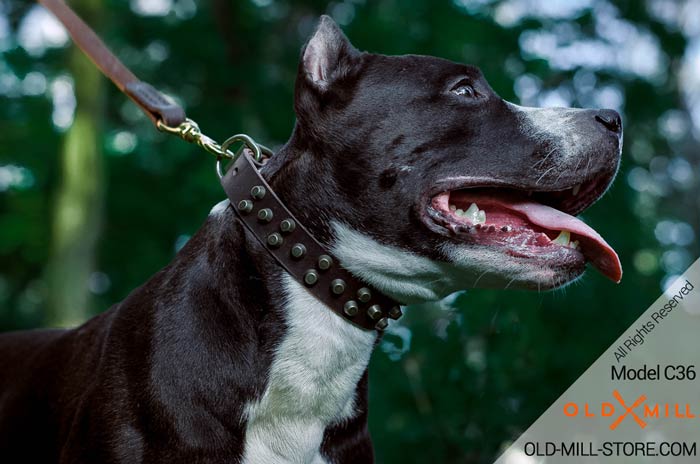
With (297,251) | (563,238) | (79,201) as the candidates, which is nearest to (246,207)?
(297,251)

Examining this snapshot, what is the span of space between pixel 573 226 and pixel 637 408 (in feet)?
9.35

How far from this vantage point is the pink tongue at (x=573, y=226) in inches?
115

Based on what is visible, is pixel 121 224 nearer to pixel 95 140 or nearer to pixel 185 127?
pixel 95 140

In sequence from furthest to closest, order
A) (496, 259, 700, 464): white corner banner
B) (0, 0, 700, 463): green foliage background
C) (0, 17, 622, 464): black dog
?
(0, 0, 700, 463): green foliage background, (496, 259, 700, 464): white corner banner, (0, 17, 622, 464): black dog

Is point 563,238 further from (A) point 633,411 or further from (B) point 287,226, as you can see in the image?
(A) point 633,411

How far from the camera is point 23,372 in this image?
3.50 metres

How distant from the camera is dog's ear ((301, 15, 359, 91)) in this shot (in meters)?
3.06

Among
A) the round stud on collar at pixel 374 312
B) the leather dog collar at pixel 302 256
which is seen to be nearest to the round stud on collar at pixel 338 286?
the leather dog collar at pixel 302 256

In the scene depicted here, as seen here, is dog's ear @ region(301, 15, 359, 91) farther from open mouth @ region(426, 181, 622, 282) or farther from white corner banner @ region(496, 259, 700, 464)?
white corner banner @ region(496, 259, 700, 464)

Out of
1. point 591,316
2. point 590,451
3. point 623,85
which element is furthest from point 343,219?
point 623,85

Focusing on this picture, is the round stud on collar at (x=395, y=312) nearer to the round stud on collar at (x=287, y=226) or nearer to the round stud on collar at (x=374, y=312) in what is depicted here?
the round stud on collar at (x=374, y=312)

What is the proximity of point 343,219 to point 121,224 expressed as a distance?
30.6 feet

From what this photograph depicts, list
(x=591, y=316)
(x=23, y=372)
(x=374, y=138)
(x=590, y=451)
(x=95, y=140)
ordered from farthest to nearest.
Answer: (x=95, y=140), (x=591, y=316), (x=590, y=451), (x=23, y=372), (x=374, y=138)

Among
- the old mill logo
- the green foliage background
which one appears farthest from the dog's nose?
the green foliage background
